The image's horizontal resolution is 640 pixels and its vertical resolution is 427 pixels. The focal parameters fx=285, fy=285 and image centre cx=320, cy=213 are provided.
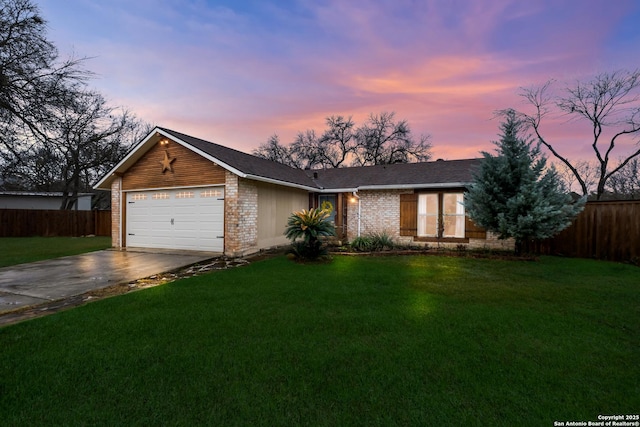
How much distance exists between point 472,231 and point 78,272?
12.5 meters

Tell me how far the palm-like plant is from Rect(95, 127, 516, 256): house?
2.10m

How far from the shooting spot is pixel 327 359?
9.60 ft

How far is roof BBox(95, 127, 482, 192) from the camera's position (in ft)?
32.3

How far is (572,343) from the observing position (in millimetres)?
3297

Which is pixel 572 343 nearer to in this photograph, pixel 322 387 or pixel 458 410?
pixel 458 410

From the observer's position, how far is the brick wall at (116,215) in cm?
1126

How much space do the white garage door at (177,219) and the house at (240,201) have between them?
0.12 feet

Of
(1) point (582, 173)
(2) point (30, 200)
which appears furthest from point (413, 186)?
(2) point (30, 200)

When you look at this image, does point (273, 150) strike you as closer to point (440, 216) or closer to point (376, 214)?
point (376, 214)

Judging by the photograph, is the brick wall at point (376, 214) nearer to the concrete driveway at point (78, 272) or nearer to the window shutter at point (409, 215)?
the window shutter at point (409, 215)

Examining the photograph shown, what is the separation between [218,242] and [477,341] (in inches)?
327

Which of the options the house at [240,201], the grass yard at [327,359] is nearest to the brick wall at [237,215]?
the house at [240,201]

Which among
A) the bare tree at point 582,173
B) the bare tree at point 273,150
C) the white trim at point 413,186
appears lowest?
the white trim at point 413,186

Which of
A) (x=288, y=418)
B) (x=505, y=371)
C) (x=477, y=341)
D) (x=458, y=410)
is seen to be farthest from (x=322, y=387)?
(x=477, y=341)
